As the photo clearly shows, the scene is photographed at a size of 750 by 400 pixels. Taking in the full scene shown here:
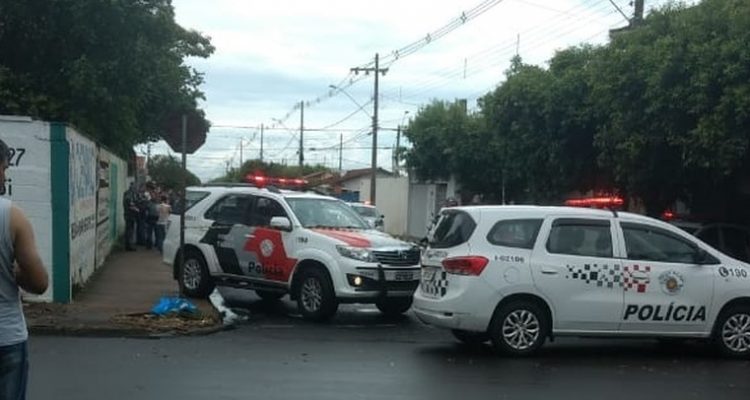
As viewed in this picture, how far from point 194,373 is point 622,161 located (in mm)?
12909

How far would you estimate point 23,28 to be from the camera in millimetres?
21562

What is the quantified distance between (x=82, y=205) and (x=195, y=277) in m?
2.11

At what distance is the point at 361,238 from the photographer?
45.6 feet

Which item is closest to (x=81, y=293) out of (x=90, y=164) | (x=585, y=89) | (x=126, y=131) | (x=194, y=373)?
(x=90, y=164)

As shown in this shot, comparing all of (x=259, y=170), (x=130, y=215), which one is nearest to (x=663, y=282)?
(x=130, y=215)

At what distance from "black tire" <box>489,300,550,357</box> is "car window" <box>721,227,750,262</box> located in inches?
302

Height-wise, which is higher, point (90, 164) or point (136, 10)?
point (136, 10)

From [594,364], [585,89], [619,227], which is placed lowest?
[594,364]

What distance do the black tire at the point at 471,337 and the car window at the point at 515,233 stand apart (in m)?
1.11

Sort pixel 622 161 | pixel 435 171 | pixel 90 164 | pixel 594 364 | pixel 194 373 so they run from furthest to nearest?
pixel 435 171
pixel 622 161
pixel 90 164
pixel 594 364
pixel 194 373

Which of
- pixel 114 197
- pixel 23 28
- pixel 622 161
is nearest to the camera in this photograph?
pixel 622 161

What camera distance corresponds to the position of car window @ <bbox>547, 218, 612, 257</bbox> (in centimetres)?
1151

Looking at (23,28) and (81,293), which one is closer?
(81,293)

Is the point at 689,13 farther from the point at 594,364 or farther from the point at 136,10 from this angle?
the point at 136,10
